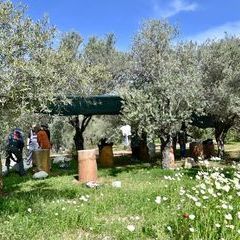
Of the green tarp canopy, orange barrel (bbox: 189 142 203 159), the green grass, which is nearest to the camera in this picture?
the green grass

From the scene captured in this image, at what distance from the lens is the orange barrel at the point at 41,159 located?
73.5ft

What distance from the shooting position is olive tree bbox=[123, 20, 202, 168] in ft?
70.0

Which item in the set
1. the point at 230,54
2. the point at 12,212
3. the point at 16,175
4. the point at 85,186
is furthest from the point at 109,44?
the point at 12,212

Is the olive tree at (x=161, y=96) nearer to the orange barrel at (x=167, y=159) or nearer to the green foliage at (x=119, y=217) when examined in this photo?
the orange barrel at (x=167, y=159)

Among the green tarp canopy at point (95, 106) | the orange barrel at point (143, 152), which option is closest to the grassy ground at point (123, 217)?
the green tarp canopy at point (95, 106)

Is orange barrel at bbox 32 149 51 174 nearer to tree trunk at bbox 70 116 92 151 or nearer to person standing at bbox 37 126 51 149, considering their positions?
person standing at bbox 37 126 51 149

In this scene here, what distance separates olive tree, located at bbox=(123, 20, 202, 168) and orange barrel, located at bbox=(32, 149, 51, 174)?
4065mm

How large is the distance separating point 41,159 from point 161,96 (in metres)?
6.23

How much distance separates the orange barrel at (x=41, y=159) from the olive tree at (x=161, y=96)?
Answer: 13.3ft

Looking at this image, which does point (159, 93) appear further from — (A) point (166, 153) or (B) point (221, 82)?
(B) point (221, 82)

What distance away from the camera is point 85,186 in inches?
634

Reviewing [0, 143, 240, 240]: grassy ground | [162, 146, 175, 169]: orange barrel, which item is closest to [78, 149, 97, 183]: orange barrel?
[162, 146, 175, 169]: orange barrel

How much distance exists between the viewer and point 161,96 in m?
21.6

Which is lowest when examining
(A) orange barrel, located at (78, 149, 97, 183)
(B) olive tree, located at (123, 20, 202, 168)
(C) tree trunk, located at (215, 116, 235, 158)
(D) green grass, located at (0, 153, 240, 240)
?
(D) green grass, located at (0, 153, 240, 240)
